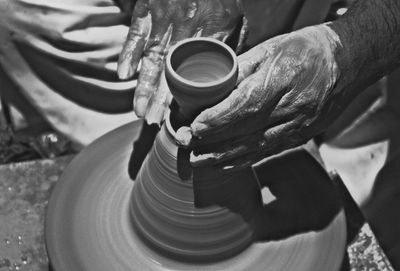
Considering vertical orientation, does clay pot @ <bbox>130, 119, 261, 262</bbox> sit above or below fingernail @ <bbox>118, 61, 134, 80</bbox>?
below

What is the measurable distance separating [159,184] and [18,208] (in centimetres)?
66

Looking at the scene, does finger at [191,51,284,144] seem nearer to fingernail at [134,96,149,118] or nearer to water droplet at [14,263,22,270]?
fingernail at [134,96,149,118]

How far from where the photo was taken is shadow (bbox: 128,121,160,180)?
191 centimetres

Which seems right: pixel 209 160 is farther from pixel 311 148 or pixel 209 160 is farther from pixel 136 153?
pixel 311 148

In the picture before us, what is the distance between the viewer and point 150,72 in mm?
1746

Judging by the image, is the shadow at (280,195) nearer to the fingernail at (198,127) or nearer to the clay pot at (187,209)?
the clay pot at (187,209)

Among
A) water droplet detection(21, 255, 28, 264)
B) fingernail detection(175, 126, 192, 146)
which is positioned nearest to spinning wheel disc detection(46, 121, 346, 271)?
water droplet detection(21, 255, 28, 264)

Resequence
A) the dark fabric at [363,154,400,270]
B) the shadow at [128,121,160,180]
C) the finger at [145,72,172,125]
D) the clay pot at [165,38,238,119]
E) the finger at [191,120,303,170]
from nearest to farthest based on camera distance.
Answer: the clay pot at [165,38,238,119]
the finger at [191,120,303,170]
the finger at [145,72,172,125]
the shadow at [128,121,160,180]
the dark fabric at [363,154,400,270]

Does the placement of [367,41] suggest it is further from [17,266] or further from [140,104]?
[17,266]

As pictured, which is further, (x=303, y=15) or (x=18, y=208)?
(x=303, y=15)

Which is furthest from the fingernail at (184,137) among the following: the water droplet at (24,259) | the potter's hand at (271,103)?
the water droplet at (24,259)

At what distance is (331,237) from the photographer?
5.94 ft

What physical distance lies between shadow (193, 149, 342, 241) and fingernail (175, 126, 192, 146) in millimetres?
85

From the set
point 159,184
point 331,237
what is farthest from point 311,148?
point 159,184
